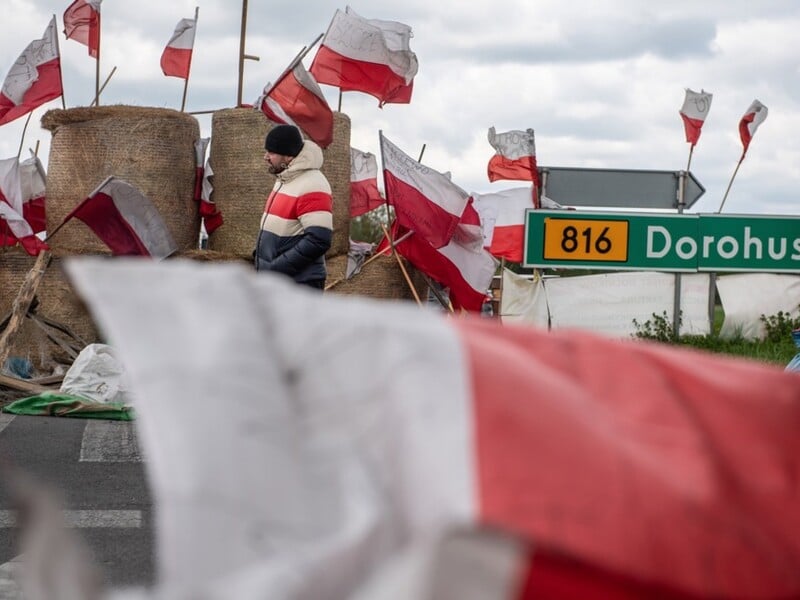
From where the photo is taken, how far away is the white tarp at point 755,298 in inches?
706

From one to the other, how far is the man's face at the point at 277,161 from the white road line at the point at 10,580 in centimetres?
426

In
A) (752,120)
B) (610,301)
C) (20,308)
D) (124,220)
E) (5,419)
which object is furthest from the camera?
(752,120)

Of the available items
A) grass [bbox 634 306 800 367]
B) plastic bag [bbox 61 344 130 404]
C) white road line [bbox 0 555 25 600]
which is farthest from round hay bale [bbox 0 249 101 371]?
white road line [bbox 0 555 25 600]

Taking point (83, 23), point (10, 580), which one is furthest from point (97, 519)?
point (83, 23)

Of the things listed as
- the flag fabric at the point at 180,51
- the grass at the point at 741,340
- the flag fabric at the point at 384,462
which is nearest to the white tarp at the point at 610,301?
the grass at the point at 741,340

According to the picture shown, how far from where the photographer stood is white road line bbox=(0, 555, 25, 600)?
15.6 ft

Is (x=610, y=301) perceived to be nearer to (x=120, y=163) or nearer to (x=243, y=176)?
(x=243, y=176)

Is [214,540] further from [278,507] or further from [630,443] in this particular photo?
[630,443]

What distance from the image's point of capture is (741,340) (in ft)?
54.8

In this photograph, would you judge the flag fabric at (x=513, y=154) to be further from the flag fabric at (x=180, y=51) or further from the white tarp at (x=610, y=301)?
the flag fabric at (x=180, y=51)

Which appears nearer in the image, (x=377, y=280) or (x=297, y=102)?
(x=297, y=102)

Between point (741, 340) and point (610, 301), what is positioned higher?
point (610, 301)

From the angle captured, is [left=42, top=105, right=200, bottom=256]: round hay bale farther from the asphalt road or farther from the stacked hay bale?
the asphalt road

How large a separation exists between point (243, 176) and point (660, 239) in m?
4.11
